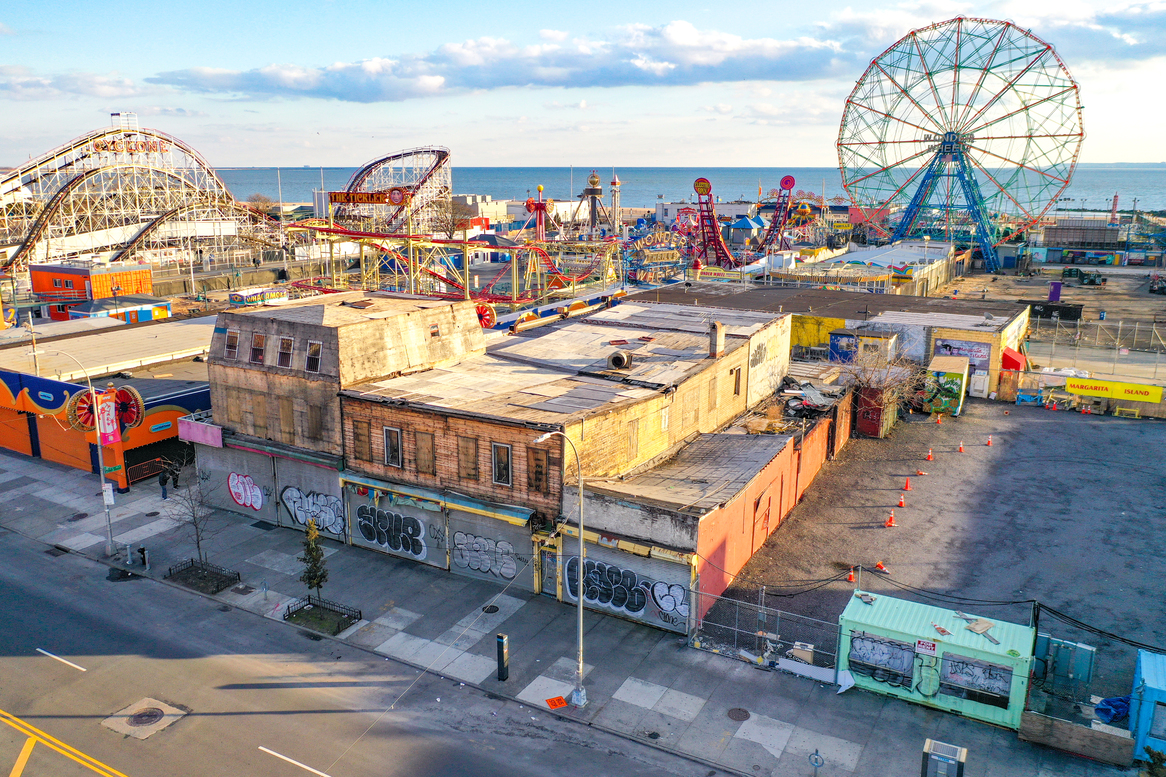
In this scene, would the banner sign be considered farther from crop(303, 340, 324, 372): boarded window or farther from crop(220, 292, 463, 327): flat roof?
crop(303, 340, 324, 372): boarded window

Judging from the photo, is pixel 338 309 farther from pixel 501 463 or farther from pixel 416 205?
pixel 416 205

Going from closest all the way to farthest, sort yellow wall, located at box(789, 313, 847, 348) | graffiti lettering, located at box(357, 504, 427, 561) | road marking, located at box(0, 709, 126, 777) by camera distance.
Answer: road marking, located at box(0, 709, 126, 777), graffiti lettering, located at box(357, 504, 427, 561), yellow wall, located at box(789, 313, 847, 348)

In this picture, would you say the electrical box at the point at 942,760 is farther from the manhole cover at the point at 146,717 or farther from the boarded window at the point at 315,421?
the boarded window at the point at 315,421

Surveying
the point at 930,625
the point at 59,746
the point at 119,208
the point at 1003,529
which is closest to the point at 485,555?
the point at 59,746

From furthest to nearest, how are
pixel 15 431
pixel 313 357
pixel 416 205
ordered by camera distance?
pixel 416 205, pixel 15 431, pixel 313 357

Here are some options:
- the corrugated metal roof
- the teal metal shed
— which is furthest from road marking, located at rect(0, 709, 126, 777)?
the corrugated metal roof

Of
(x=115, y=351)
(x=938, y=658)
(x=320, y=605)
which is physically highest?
(x=115, y=351)
